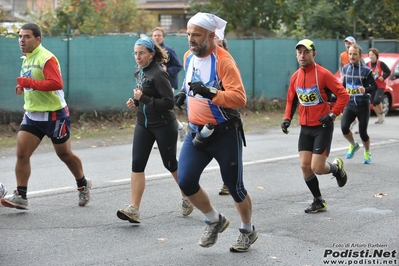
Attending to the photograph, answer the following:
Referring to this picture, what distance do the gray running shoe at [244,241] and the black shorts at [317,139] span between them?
6.66ft

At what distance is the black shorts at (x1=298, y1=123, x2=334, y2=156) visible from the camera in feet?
29.0

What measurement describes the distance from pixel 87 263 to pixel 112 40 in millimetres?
12052

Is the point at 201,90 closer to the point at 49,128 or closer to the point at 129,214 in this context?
the point at 129,214

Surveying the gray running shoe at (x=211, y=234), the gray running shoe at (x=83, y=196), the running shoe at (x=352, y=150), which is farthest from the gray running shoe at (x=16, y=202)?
the running shoe at (x=352, y=150)

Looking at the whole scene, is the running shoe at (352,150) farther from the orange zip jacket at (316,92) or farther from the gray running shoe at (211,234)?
the gray running shoe at (211,234)

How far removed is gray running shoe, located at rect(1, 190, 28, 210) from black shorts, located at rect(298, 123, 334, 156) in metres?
3.00

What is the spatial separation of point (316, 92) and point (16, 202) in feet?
11.0

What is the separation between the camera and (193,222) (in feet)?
27.0

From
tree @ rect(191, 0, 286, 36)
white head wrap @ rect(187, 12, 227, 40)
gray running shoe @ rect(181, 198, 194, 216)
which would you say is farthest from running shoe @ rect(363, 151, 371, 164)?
tree @ rect(191, 0, 286, 36)

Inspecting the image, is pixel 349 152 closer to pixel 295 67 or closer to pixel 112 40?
pixel 112 40

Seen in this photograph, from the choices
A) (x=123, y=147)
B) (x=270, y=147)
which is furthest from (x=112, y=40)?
(x=270, y=147)

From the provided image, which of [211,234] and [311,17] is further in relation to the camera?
[311,17]

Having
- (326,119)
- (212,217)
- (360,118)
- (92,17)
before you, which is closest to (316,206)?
(326,119)

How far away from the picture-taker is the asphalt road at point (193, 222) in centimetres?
684
